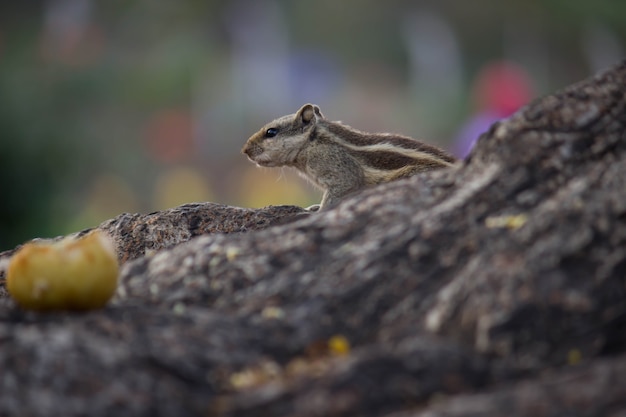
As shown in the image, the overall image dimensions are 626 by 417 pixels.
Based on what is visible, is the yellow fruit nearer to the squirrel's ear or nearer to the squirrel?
the squirrel

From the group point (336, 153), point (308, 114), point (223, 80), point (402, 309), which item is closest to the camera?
point (402, 309)

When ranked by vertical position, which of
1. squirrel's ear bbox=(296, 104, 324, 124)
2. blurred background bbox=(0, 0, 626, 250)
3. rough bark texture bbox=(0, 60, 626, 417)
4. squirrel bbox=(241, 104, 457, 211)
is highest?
blurred background bbox=(0, 0, 626, 250)

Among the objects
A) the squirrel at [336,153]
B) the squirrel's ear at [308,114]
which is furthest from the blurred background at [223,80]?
the squirrel's ear at [308,114]

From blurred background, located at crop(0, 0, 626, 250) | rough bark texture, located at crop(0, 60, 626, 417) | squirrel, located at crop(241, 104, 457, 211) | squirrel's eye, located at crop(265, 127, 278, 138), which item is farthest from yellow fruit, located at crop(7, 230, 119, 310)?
blurred background, located at crop(0, 0, 626, 250)

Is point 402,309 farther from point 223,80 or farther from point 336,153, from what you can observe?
point 223,80

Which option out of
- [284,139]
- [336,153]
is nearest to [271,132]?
[284,139]
